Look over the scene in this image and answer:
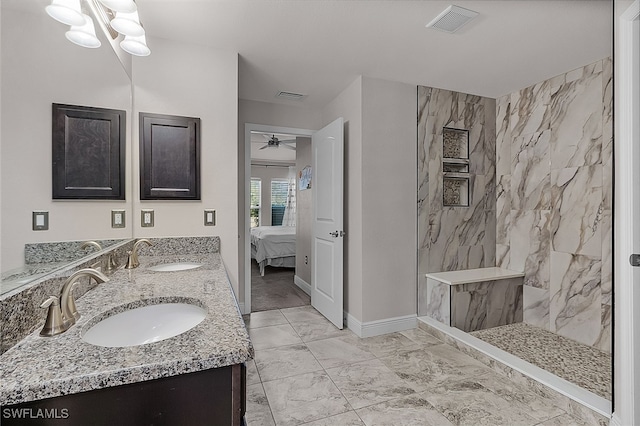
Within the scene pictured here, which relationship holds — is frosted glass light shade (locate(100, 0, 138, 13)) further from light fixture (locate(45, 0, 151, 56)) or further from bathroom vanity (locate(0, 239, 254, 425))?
bathroom vanity (locate(0, 239, 254, 425))

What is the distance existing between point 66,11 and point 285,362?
2436 mm

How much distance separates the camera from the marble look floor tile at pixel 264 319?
10.9ft

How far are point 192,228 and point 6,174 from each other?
161cm

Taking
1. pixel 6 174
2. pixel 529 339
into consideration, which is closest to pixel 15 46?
pixel 6 174

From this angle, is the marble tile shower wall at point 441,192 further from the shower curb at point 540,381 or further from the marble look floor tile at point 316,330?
the marble look floor tile at point 316,330

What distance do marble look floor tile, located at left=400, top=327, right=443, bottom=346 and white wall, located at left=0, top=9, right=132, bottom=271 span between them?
2723 millimetres

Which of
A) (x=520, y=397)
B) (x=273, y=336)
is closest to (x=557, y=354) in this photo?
(x=520, y=397)

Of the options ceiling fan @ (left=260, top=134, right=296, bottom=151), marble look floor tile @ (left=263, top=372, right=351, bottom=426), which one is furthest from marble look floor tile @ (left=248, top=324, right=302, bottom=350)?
ceiling fan @ (left=260, top=134, right=296, bottom=151)

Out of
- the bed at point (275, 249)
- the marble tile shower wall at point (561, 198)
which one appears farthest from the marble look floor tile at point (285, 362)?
the bed at point (275, 249)

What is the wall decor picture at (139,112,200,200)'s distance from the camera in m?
2.26

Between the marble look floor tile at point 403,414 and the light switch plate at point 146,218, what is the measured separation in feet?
6.14

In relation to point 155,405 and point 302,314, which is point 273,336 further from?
point 155,405

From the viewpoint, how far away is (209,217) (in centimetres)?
245

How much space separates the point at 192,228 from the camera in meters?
2.41
